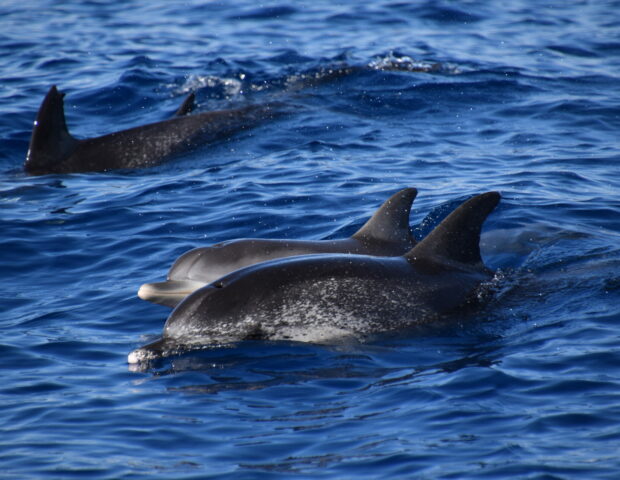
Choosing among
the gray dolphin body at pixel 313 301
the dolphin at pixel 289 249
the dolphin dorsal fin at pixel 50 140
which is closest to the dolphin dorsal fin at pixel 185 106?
the dolphin dorsal fin at pixel 50 140

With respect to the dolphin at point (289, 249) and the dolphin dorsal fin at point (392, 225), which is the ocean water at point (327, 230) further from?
the dolphin dorsal fin at point (392, 225)

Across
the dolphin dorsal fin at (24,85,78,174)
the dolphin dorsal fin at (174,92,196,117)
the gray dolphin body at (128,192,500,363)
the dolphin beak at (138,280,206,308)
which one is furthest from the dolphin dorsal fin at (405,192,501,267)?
the dolphin dorsal fin at (174,92,196,117)

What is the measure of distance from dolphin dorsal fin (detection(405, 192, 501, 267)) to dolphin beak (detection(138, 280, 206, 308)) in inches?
97.3

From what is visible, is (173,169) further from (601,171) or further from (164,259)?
(601,171)

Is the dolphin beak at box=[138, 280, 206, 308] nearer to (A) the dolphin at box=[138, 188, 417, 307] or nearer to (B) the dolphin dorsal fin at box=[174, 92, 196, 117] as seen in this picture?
(A) the dolphin at box=[138, 188, 417, 307]

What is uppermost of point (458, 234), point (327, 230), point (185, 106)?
point (458, 234)

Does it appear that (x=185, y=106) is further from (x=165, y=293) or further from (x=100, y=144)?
(x=165, y=293)

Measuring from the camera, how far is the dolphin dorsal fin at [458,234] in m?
8.99

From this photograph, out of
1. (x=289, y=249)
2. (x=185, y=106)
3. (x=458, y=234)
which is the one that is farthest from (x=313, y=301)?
(x=185, y=106)

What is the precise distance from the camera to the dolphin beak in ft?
33.0

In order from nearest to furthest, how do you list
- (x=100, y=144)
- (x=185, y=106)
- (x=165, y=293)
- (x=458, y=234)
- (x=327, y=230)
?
(x=458, y=234), (x=165, y=293), (x=327, y=230), (x=100, y=144), (x=185, y=106)

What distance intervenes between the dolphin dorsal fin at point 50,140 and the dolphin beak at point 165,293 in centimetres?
685

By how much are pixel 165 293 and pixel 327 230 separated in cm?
313

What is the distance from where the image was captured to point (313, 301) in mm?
8609
